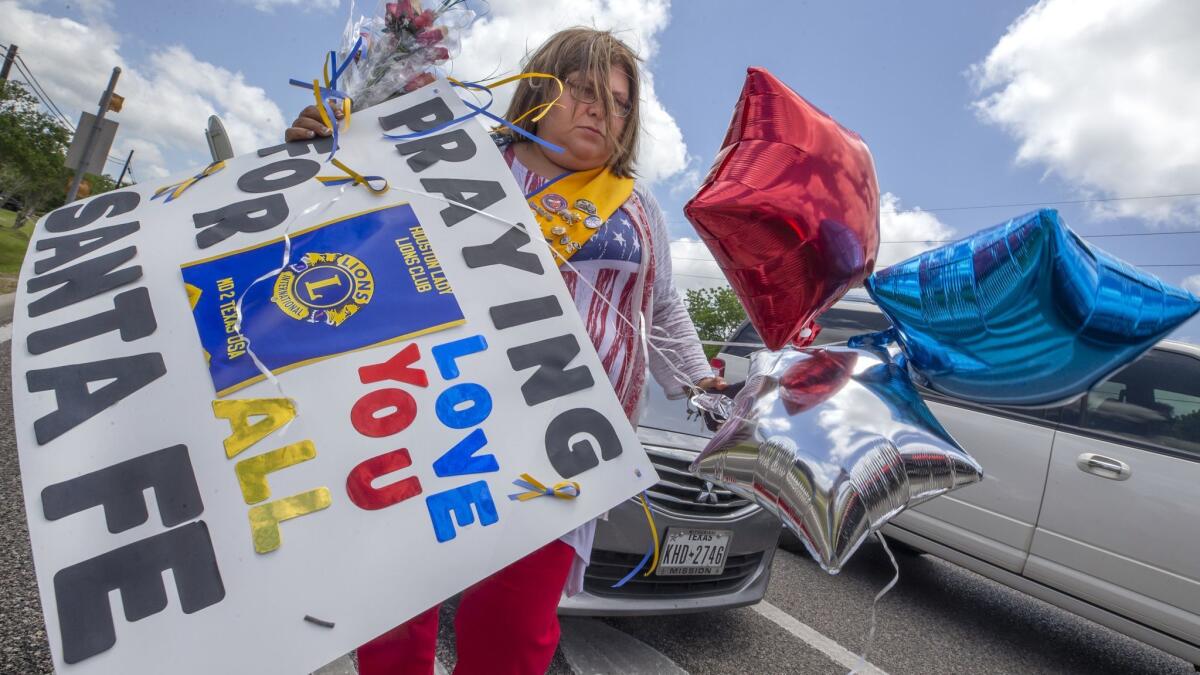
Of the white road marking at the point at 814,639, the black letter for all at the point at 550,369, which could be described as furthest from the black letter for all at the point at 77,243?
the white road marking at the point at 814,639

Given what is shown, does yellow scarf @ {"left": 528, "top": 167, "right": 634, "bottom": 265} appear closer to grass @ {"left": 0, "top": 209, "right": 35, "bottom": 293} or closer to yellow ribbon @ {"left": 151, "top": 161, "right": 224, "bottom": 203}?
yellow ribbon @ {"left": 151, "top": 161, "right": 224, "bottom": 203}

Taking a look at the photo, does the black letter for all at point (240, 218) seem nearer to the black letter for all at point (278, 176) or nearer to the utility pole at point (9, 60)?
the black letter for all at point (278, 176)

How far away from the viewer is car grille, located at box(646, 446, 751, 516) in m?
2.39

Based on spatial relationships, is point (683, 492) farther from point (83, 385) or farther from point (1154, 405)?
point (1154, 405)

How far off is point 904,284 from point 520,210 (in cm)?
55

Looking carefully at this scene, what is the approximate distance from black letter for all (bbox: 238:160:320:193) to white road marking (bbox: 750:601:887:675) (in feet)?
8.16

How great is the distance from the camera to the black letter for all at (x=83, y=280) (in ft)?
2.82

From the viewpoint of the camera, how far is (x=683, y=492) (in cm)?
246

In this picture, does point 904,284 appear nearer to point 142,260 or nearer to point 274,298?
point 274,298

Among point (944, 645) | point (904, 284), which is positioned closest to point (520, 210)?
point (904, 284)

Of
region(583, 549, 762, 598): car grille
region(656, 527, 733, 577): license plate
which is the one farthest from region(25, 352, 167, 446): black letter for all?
region(656, 527, 733, 577): license plate

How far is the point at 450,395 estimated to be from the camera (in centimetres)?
84

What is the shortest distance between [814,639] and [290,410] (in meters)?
2.66

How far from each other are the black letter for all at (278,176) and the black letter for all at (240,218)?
3 cm
